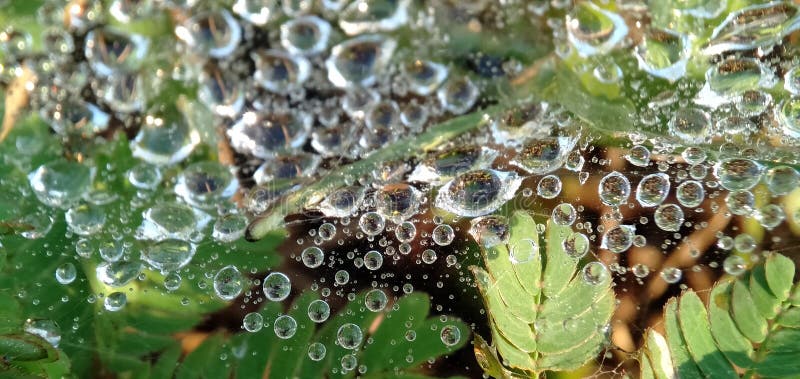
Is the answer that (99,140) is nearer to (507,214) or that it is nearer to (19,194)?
(19,194)

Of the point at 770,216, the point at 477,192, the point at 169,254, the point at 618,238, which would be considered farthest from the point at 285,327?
the point at 770,216

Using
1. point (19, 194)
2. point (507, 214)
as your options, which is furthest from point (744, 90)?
point (19, 194)

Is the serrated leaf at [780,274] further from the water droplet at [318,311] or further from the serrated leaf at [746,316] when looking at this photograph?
the water droplet at [318,311]

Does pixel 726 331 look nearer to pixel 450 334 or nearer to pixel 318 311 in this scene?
pixel 450 334

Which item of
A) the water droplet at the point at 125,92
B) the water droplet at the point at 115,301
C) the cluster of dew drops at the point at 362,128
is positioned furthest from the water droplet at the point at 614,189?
the water droplet at the point at 115,301

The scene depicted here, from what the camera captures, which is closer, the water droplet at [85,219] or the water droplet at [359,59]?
the water droplet at [359,59]

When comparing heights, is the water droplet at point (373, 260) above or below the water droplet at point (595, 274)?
above
